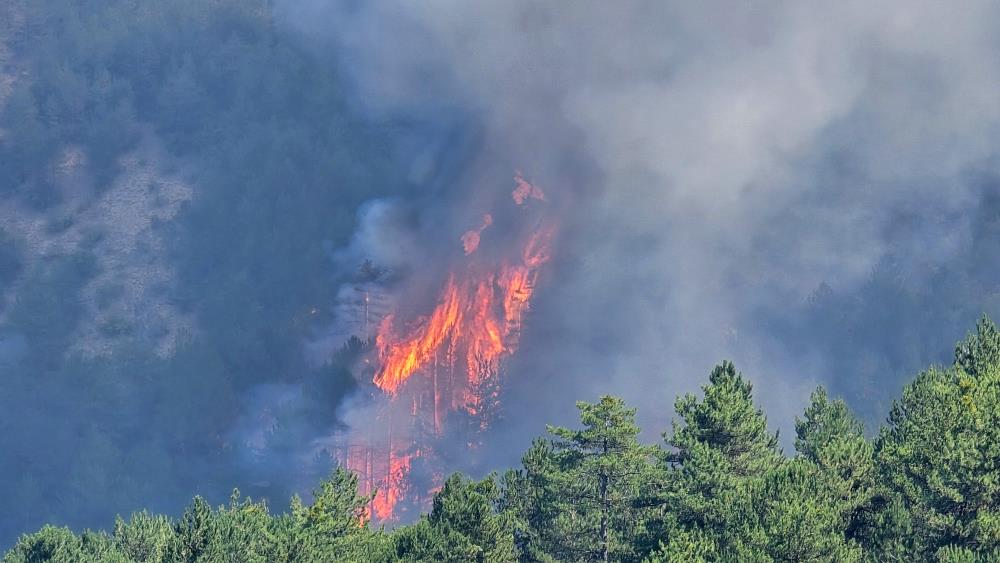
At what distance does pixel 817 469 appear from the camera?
91312 mm

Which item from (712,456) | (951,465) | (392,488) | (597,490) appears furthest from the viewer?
(392,488)

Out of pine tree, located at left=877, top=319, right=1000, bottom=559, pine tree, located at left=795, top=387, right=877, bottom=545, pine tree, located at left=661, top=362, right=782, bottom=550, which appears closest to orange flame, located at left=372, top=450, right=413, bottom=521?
pine tree, located at left=661, top=362, right=782, bottom=550

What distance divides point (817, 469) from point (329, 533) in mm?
33461

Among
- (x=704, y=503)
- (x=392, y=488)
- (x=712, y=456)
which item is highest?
(x=392, y=488)

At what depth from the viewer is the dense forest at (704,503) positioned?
277 feet

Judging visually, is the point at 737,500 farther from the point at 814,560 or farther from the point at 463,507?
the point at 463,507

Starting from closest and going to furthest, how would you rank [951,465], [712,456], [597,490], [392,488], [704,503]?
1. [951,465]
2. [704,503]
3. [712,456]
4. [597,490]
5. [392,488]

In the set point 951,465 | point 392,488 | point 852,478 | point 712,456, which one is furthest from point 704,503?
point 392,488

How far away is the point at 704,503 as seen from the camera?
9144cm

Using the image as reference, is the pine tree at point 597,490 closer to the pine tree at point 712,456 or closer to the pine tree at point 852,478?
the pine tree at point 712,456

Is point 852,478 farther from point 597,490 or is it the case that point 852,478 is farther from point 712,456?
point 597,490

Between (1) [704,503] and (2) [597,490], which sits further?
(2) [597,490]

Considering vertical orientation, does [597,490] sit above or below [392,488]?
below

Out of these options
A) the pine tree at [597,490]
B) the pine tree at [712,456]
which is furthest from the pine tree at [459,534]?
the pine tree at [712,456]
